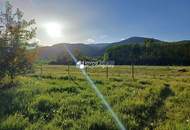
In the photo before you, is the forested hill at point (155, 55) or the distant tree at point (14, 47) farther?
the forested hill at point (155, 55)

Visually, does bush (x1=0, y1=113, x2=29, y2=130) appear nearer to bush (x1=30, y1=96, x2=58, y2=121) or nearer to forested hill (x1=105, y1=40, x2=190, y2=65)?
bush (x1=30, y1=96, x2=58, y2=121)

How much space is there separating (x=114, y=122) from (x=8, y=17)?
38.1 feet

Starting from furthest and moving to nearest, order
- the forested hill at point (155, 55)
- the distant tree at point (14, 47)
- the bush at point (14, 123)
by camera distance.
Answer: the forested hill at point (155, 55) < the distant tree at point (14, 47) < the bush at point (14, 123)

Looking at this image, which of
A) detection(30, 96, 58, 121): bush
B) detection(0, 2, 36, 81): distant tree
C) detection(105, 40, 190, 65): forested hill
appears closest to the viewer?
detection(30, 96, 58, 121): bush

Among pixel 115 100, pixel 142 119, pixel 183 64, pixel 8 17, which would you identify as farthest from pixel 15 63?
pixel 183 64

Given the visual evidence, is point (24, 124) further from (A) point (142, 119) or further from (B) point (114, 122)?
(A) point (142, 119)

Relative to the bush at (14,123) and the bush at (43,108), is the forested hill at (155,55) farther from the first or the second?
the bush at (14,123)

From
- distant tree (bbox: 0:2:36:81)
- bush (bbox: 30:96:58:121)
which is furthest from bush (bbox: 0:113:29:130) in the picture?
distant tree (bbox: 0:2:36:81)

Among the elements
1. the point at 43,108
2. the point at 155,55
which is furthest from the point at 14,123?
the point at 155,55

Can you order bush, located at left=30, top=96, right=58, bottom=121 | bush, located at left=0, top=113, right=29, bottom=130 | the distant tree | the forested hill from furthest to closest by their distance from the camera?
1. the forested hill
2. the distant tree
3. bush, located at left=30, top=96, right=58, bottom=121
4. bush, located at left=0, top=113, right=29, bottom=130

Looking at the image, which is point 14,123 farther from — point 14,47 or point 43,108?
point 14,47

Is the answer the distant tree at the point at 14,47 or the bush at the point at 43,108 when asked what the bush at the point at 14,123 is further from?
the distant tree at the point at 14,47

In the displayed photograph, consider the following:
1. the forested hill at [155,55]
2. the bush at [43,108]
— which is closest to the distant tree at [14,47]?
the bush at [43,108]

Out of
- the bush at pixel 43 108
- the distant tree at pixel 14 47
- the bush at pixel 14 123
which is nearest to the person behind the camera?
the bush at pixel 14 123
